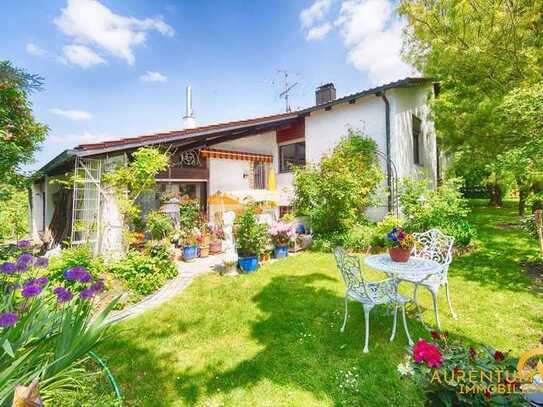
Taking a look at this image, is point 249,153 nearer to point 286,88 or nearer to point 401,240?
point 286,88

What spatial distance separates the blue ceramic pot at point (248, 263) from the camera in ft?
23.2

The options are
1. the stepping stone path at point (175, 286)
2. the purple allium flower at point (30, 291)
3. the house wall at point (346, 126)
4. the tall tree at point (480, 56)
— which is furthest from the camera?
the house wall at point (346, 126)

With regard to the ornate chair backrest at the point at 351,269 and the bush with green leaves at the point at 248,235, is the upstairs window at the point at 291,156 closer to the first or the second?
the bush with green leaves at the point at 248,235

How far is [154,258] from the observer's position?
6402 millimetres

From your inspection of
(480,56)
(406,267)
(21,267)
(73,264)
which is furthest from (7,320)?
(480,56)

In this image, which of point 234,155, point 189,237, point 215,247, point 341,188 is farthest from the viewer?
point 234,155

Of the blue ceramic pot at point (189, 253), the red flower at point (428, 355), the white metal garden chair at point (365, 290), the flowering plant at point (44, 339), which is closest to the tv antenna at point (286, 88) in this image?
the blue ceramic pot at point (189, 253)

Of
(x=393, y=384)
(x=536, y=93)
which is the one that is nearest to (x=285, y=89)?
(x=536, y=93)

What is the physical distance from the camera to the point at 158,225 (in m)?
8.07

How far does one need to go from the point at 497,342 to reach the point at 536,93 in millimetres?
4930

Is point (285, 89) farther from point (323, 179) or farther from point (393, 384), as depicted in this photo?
point (393, 384)

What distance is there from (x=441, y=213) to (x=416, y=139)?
553 centimetres

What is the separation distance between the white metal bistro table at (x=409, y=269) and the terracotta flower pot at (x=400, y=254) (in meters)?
0.06

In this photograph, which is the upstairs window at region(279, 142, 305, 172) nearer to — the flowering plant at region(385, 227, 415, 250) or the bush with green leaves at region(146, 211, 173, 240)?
the bush with green leaves at region(146, 211, 173, 240)
